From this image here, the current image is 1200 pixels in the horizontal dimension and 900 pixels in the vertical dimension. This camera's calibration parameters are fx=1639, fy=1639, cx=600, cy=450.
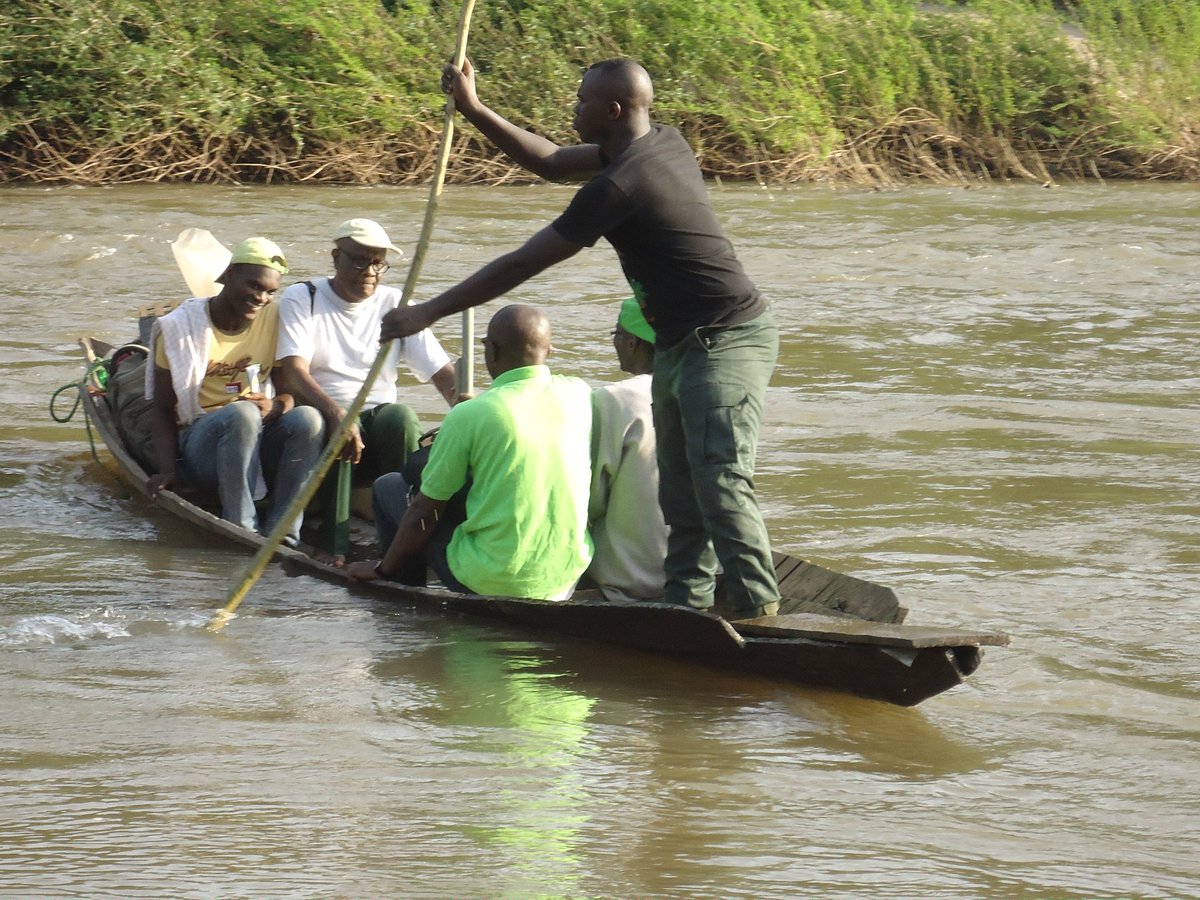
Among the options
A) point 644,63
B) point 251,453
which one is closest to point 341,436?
point 251,453

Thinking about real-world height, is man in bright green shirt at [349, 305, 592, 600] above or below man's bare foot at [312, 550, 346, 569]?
above

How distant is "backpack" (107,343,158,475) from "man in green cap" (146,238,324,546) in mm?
314

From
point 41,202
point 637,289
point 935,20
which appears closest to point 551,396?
point 637,289

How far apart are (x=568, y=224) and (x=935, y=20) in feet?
47.5

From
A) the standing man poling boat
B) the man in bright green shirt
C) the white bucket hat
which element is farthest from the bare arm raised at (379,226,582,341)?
the white bucket hat

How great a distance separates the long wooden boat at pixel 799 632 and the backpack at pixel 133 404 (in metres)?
1.41

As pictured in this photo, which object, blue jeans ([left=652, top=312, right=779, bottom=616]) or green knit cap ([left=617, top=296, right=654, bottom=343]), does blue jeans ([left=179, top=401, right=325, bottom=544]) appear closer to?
green knit cap ([left=617, top=296, right=654, bottom=343])

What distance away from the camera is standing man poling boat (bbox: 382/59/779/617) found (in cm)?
411

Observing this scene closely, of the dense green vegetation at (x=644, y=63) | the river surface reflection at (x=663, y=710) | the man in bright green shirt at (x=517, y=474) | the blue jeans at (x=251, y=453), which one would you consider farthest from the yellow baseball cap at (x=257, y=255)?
the dense green vegetation at (x=644, y=63)

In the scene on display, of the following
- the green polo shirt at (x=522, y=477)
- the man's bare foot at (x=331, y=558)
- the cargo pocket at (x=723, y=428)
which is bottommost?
the man's bare foot at (x=331, y=558)

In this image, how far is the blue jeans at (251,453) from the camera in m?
5.43

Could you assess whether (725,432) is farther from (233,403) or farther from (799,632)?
(233,403)

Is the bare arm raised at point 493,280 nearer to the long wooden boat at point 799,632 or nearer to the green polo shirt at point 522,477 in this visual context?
the green polo shirt at point 522,477

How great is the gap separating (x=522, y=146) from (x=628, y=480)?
1109 millimetres
